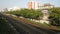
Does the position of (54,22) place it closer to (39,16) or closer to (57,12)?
(57,12)

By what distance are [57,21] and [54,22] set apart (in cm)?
60

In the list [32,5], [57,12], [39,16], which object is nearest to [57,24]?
[57,12]

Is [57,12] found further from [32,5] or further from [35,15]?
[32,5]

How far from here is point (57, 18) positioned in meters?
36.5

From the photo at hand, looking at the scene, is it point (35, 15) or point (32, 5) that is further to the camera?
point (32, 5)

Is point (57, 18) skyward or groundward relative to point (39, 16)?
skyward

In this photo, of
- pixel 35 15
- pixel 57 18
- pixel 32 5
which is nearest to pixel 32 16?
pixel 35 15

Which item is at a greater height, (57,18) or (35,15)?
(57,18)

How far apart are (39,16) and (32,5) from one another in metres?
51.8

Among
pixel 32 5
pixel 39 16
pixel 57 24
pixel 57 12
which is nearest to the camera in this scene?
pixel 57 24

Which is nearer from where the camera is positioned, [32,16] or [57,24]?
[57,24]

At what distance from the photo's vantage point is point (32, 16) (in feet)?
213

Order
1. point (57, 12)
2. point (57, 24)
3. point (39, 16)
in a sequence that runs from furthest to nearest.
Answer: point (39, 16) → point (57, 12) → point (57, 24)

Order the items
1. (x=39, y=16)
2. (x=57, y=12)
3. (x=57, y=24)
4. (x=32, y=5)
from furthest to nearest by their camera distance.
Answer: (x=32, y=5) < (x=39, y=16) < (x=57, y=12) < (x=57, y=24)
